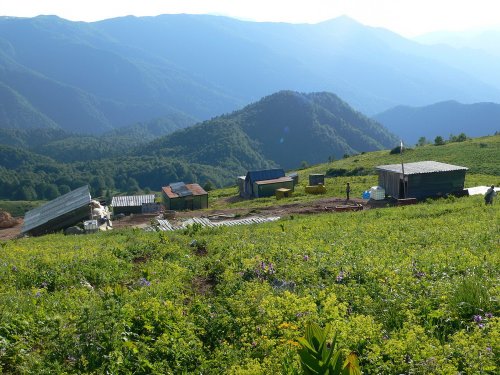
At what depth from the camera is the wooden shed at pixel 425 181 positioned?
36.4 metres

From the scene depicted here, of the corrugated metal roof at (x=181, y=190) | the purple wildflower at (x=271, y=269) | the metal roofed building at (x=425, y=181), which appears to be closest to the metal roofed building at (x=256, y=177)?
the corrugated metal roof at (x=181, y=190)

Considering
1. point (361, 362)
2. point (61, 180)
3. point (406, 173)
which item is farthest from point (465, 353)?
point (61, 180)

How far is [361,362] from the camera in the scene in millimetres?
6609

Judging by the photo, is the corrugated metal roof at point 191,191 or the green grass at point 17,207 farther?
the green grass at point 17,207

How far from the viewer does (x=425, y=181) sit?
3678 cm

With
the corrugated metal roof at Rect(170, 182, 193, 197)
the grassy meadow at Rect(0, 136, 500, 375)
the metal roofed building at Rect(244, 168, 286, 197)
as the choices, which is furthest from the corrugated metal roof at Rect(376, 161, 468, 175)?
the grassy meadow at Rect(0, 136, 500, 375)

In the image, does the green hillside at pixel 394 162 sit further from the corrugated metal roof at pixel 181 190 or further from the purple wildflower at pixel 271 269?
the purple wildflower at pixel 271 269

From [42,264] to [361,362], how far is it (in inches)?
417

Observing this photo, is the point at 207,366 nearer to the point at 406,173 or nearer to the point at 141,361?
the point at 141,361

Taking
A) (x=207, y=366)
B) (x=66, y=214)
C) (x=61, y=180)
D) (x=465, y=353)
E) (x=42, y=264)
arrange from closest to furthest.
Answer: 1. (x=465, y=353)
2. (x=207, y=366)
3. (x=42, y=264)
4. (x=66, y=214)
5. (x=61, y=180)

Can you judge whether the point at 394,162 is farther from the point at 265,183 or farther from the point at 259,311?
the point at 259,311

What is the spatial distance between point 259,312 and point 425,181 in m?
31.9

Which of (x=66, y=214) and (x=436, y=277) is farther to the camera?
(x=66, y=214)

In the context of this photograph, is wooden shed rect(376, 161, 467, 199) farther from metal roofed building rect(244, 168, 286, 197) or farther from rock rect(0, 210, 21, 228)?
rock rect(0, 210, 21, 228)
